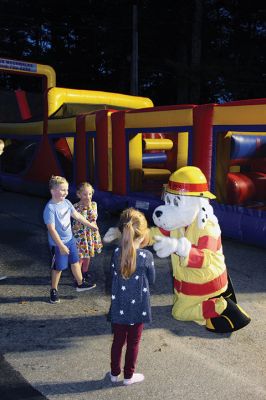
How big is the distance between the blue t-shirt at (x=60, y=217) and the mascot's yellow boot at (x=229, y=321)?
1618mm

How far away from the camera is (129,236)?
2949mm

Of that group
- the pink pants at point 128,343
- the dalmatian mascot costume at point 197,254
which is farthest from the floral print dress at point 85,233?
the pink pants at point 128,343

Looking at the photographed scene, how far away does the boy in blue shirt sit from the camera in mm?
4301

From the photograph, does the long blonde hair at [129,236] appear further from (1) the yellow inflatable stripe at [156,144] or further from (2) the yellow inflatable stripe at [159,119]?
(1) the yellow inflatable stripe at [156,144]

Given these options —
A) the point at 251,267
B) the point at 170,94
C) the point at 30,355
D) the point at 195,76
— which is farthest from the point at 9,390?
the point at 170,94

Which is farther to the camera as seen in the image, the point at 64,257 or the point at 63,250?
the point at 64,257

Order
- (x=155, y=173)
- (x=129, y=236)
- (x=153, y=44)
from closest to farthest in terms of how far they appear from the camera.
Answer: (x=129, y=236)
(x=155, y=173)
(x=153, y=44)

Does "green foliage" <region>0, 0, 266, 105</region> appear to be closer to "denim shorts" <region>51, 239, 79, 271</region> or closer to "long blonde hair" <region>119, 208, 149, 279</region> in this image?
"denim shorts" <region>51, 239, 79, 271</region>

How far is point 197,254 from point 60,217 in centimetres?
148

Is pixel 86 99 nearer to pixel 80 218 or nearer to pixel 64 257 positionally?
pixel 80 218

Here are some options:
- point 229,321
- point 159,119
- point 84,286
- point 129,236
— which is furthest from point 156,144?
point 129,236

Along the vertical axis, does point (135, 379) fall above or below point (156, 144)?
below

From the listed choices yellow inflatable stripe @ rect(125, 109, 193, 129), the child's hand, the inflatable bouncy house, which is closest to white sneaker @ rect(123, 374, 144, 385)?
the child's hand

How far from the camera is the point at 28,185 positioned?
1141 centimetres
